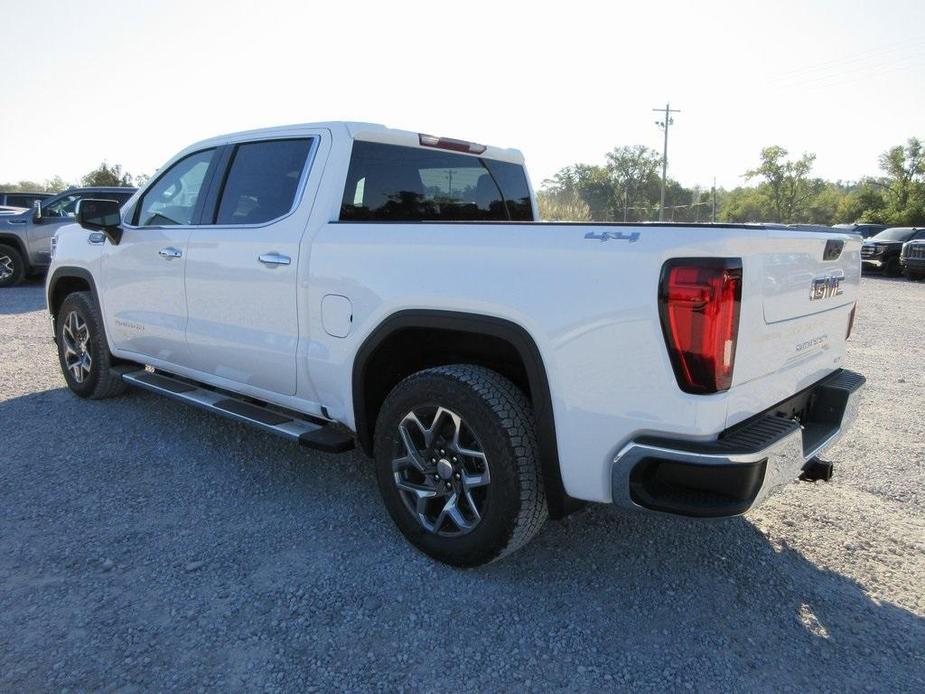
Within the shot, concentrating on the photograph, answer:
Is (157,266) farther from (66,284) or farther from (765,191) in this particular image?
(765,191)

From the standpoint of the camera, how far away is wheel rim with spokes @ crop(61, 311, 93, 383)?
5242 millimetres

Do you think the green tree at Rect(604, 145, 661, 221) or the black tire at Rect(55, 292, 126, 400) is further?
the green tree at Rect(604, 145, 661, 221)

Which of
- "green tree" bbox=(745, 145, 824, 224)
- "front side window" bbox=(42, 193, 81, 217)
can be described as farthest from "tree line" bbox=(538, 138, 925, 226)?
"front side window" bbox=(42, 193, 81, 217)

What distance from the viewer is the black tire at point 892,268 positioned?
21423mm

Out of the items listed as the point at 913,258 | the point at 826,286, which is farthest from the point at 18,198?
the point at 913,258

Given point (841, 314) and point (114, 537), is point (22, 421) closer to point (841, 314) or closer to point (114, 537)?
point (114, 537)

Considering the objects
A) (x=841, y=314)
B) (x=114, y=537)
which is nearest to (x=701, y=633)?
(x=841, y=314)

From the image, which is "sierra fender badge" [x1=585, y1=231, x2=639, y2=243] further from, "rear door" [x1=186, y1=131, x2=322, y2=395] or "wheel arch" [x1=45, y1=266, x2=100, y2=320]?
"wheel arch" [x1=45, y1=266, x2=100, y2=320]

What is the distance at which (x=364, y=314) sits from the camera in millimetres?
3076

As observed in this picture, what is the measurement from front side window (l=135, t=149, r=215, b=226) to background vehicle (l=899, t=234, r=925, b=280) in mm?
20840

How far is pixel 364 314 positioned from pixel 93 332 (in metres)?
3.02

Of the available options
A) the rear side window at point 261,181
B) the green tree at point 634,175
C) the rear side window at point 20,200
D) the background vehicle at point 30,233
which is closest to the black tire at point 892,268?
the background vehicle at point 30,233

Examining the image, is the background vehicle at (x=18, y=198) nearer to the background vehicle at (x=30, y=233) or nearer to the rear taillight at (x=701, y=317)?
the background vehicle at (x=30, y=233)

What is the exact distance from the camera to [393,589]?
283cm
